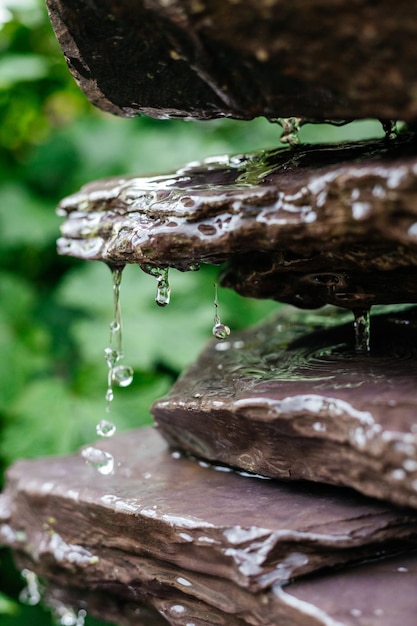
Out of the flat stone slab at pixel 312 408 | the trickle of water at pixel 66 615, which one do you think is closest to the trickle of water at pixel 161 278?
the flat stone slab at pixel 312 408

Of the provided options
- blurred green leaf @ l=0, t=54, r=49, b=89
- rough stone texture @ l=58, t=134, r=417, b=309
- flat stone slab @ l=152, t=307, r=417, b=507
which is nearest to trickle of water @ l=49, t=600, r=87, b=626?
flat stone slab @ l=152, t=307, r=417, b=507

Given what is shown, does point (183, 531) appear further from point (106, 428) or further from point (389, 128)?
point (389, 128)

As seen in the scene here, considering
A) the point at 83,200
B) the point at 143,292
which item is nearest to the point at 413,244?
the point at 83,200

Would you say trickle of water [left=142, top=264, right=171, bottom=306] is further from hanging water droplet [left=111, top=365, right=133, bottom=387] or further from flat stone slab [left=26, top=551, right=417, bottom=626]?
flat stone slab [left=26, top=551, right=417, bottom=626]

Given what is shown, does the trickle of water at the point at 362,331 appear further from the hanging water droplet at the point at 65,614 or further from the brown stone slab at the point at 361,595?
the hanging water droplet at the point at 65,614

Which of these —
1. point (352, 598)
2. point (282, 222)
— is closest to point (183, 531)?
point (352, 598)

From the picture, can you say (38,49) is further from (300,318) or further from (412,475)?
(412,475)
